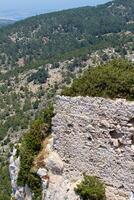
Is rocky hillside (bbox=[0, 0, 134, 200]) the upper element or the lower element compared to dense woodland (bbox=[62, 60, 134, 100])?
lower

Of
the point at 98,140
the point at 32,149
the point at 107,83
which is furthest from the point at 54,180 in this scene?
the point at 107,83

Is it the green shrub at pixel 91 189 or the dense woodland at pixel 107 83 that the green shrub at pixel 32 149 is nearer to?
the dense woodland at pixel 107 83

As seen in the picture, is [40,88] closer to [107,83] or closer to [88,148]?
[107,83]

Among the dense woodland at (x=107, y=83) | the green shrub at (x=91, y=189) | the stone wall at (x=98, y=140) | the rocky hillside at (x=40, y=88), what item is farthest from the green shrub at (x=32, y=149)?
the green shrub at (x=91, y=189)

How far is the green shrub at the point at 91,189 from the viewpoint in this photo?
17.1 meters

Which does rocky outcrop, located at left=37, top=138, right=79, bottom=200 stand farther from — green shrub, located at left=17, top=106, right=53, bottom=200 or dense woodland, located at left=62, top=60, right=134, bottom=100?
dense woodland, located at left=62, top=60, right=134, bottom=100

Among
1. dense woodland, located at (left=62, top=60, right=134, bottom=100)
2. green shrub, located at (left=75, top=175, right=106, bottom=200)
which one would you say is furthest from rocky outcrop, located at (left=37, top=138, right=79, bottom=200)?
dense woodland, located at (left=62, top=60, right=134, bottom=100)

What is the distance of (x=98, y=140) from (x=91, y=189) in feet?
5.07

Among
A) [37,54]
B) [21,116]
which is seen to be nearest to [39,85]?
[21,116]

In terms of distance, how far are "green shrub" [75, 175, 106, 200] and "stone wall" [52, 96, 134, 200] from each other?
0.20 meters

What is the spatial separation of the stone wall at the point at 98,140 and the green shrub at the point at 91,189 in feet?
0.65

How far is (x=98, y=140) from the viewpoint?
1712 centimetres

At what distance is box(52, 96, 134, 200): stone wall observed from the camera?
1639cm

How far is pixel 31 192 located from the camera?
19.5 m
